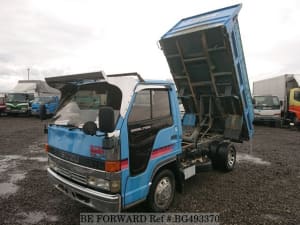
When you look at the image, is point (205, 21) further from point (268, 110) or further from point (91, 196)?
point (268, 110)

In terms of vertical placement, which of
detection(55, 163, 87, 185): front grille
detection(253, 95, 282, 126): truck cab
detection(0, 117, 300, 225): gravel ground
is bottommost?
detection(0, 117, 300, 225): gravel ground

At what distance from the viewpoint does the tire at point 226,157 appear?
210 inches

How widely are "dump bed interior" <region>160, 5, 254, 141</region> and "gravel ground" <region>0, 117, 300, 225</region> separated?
3.56ft

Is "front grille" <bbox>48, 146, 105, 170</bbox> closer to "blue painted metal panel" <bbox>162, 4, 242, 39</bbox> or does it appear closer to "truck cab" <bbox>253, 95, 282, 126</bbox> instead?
"blue painted metal panel" <bbox>162, 4, 242, 39</bbox>

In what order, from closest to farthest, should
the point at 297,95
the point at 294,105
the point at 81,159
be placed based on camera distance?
the point at 81,159
the point at 297,95
the point at 294,105

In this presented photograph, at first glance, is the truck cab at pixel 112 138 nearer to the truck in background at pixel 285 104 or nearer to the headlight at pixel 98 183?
the headlight at pixel 98 183

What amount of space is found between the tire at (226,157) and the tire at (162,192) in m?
1.93

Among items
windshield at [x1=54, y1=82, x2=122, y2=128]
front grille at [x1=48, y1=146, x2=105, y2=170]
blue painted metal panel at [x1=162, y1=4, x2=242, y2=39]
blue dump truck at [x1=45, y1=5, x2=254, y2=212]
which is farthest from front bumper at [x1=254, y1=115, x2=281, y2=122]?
front grille at [x1=48, y1=146, x2=105, y2=170]

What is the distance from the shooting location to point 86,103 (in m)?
3.54

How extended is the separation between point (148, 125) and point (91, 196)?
115 cm

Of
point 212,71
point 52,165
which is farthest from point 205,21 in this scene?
point 52,165

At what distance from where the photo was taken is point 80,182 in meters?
3.19

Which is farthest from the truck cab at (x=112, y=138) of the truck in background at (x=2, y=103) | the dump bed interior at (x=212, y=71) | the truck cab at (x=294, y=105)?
the truck in background at (x=2, y=103)

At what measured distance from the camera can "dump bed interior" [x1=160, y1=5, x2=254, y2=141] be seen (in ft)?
15.7
